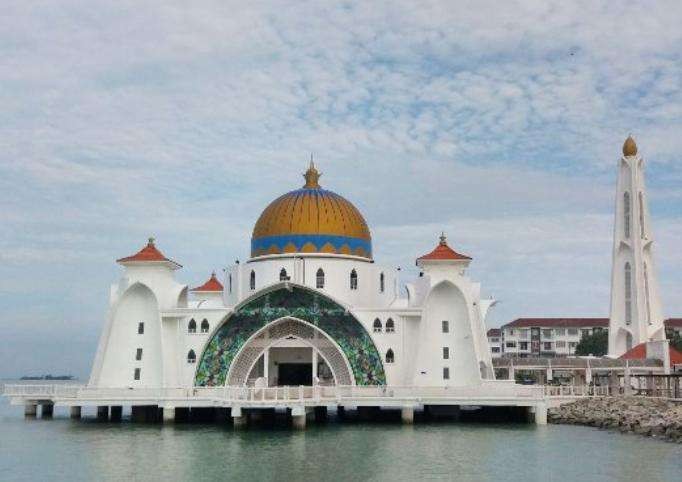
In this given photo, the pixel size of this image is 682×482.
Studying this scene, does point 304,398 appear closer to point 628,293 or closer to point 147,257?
point 147,257

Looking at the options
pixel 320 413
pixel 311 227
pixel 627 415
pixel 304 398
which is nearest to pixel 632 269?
pixel 627 415

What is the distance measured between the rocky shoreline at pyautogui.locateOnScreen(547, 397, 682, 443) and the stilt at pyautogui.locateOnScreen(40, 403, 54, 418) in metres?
23.3

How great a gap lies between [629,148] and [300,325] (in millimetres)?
22653

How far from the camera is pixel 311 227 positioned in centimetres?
4141

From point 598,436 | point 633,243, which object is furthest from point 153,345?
point 633,243

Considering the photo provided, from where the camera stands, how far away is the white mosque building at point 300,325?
38.3 metres

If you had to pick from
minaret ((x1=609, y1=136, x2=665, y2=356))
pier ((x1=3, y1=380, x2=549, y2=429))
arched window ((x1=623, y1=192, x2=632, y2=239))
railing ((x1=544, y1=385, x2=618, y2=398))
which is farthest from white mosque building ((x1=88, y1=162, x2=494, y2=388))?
arched window ((x1=623, y1=192, x2=632, y2=239))

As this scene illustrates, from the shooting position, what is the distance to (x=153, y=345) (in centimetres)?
3953

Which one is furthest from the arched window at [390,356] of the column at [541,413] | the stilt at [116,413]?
the stilt at [116,413]

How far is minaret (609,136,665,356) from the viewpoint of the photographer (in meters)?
47.9

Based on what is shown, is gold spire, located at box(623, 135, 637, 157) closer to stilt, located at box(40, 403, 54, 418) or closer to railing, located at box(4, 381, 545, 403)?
railing, located at box(4, 381, 545, 403)

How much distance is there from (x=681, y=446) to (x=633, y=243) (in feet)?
73.1

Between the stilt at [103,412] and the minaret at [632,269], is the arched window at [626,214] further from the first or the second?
the stilt at [103,412]

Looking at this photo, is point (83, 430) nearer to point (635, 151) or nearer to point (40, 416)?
point (40, 416)
